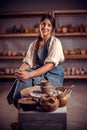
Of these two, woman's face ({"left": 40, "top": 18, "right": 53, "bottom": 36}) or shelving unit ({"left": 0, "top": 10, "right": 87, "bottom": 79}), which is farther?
shelving unit ({"left": 0, "top": 10, "right": 87, "bottom": 79})

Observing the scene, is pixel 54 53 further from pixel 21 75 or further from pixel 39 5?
pixel 39 5

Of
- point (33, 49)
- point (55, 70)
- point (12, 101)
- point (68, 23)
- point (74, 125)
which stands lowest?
point (74, 125)

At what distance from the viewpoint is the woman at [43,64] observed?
324 centimetres

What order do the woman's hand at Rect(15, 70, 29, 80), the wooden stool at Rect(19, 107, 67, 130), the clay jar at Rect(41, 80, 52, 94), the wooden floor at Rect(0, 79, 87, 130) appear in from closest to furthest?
the wooden stool at Rect(19, 107, 67, 130), the clay jar at Rect(41, 80, 52, 94), the woman's hand at Rect(15, 70, 29, 80), the wooden floor at Rect(0, 79, 87, 130)

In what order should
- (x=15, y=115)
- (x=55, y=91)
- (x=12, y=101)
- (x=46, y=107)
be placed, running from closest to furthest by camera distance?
(x=46, y=107), (x=55, y=91), (x=12, y=101), (x=15, y=115)

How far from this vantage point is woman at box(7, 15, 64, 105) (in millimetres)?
3236

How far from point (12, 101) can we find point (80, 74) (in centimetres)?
285

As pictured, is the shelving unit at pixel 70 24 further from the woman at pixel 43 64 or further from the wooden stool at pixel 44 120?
the wooden stool at pixel 44 120

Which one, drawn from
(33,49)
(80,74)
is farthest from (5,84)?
(33,49)

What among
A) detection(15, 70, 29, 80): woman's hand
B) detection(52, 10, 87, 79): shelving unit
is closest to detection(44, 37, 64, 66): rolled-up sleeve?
detection(15, 70, 29, 80): woman's hand

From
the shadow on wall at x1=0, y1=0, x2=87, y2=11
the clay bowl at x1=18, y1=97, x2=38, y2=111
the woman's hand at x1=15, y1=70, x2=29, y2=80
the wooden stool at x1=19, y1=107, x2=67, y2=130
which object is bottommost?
the wooden stool at x1=19, y1=107, x2=67, y2=130

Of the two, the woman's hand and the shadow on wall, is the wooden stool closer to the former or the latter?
the woman's hand

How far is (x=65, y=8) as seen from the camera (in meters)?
6.14

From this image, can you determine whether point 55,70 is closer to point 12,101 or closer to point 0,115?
point 12,101
